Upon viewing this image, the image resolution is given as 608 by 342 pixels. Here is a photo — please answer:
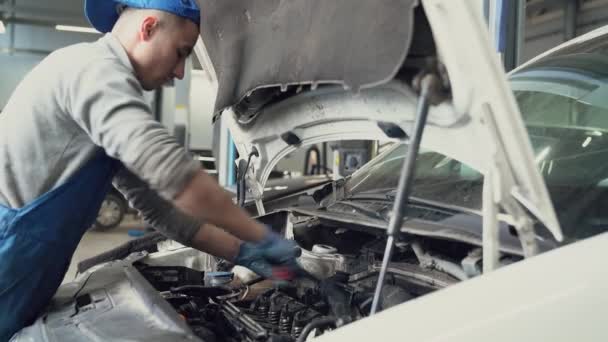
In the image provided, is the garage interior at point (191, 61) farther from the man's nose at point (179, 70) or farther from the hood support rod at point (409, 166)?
the hood support rod at point (409, 166)

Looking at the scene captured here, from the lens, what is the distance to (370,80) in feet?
3.96

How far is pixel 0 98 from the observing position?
8852 millimetres

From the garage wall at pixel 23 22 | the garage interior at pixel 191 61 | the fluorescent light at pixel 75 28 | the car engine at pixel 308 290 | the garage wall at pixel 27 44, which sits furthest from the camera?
the fluorescent light at pixel 75 28

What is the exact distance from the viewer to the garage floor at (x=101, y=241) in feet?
20.3

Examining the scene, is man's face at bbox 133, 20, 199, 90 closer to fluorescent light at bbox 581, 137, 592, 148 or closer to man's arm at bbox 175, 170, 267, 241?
man's arm at bbox 175, 170, 267, 241

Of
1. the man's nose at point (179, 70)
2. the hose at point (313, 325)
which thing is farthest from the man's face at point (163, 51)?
the hose at point (313, 325)

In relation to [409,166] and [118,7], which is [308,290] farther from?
[118,7]

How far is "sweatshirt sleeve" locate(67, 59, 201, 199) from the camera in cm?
121

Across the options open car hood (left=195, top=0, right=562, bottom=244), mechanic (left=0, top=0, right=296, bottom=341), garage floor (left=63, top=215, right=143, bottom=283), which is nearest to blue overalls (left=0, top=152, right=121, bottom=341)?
mechanic (left=0, top=0, right=296, bottom=341)

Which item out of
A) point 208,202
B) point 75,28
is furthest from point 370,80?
point 75,28

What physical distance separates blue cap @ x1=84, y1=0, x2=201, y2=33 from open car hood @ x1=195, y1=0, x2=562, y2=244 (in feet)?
0.71

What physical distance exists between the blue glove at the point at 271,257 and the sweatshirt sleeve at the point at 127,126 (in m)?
0.54

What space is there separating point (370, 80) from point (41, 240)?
3.10ft

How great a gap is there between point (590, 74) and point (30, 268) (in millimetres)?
1683
